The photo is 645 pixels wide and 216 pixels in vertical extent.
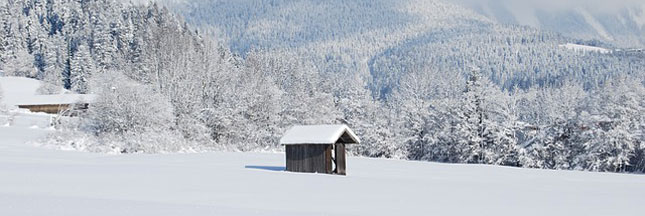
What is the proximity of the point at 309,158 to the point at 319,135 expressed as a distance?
46.8 inches

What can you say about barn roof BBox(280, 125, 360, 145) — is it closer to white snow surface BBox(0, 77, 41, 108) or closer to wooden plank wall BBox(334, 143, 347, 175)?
wooden plank wall BBox(334, 143, 347, 175)

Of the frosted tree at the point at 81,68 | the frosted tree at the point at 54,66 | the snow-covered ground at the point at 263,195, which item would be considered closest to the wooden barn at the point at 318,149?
the snow-covered ground at the point at 263,195

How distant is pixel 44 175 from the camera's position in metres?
19.9

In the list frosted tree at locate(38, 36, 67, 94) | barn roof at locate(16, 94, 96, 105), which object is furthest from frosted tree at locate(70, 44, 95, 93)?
barn roof at locate(16, 94, 96, 105)

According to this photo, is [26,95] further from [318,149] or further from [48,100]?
[318,149]

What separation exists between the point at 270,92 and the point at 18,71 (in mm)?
66516

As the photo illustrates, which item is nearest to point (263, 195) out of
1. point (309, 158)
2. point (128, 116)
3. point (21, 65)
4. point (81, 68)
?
point (309, 158)

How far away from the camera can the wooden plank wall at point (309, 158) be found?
28.3 metres

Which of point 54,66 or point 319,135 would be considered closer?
point 319,135

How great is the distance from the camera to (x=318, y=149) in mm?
28500

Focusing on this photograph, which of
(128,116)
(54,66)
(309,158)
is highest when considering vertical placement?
(54,66)

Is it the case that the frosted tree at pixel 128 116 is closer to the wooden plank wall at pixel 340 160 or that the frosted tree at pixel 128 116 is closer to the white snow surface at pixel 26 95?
the white snow surface at pixel 26 95

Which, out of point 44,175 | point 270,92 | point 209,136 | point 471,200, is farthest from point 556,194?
point 270,92

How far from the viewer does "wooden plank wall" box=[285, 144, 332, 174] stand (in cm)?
2830
